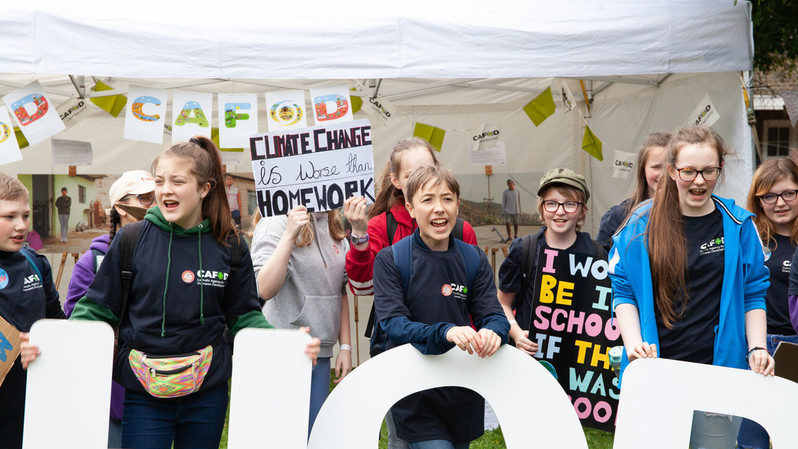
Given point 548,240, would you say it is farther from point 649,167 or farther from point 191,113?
point 191,113

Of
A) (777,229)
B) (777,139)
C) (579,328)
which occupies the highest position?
(777,139)

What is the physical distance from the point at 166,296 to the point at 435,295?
0.85 m

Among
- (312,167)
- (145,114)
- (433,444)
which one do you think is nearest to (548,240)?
(312,167)

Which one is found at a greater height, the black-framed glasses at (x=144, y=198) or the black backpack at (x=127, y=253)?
the black-framed glasses at (x=144, y=198)

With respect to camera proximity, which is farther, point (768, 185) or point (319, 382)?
point (768, 185)

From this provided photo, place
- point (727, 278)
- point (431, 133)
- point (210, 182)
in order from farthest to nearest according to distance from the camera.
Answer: point (431, 133), point (210, 182), point (727, 278)

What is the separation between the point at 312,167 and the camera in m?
2.95

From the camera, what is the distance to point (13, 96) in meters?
4.55

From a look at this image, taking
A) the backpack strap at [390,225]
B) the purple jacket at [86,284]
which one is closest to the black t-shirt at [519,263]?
the backpack strap at [390,225]

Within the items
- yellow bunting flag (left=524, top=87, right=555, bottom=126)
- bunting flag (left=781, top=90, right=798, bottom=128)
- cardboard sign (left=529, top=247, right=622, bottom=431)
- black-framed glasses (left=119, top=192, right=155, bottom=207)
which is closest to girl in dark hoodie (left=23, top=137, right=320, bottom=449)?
black-framed glasses (left=119, top=192, right=155, bottom=207)

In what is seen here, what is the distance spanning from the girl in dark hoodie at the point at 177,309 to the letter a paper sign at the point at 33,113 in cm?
269

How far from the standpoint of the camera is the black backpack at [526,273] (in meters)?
3.68

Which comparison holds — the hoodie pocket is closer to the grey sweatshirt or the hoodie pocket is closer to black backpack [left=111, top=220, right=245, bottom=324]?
the grey sweatshirt

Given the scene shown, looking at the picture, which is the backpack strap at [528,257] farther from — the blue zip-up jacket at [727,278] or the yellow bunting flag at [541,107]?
the yellow bunting flag at [541,107]
